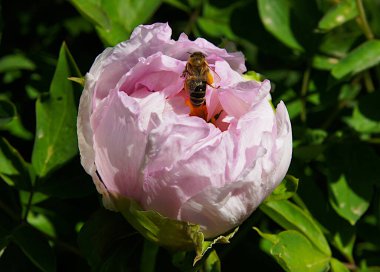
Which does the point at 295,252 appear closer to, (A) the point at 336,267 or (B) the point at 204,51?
(A) the point at 336,267

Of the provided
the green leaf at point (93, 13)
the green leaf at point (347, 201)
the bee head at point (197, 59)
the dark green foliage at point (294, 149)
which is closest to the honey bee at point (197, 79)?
the bee head at point (197, 59)

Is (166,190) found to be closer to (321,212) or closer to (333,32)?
(321,212)

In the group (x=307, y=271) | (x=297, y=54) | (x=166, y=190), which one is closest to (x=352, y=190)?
(x=307, y=271)

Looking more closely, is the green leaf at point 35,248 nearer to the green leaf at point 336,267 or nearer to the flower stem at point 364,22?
the green leaf at point 336,267

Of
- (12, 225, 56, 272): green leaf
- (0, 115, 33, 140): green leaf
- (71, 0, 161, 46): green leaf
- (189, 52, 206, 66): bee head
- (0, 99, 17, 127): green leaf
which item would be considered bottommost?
(0, 115, 33, 140): green leaf

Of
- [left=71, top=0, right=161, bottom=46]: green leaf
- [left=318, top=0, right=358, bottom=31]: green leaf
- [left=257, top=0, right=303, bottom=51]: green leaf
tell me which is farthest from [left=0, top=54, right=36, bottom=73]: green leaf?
[left=318, top=0, right=358, bottom=31]: green leaf

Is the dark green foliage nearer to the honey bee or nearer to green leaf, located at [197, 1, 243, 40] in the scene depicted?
green leaf, located at [197, 1, 243, 40]

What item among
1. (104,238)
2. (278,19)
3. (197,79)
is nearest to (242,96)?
(197,79)

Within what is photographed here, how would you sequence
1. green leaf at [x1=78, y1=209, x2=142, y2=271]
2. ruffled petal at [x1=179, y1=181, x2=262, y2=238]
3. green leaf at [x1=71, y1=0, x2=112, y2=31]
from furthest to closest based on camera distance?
green leaf at [x1=71, y1=0, x2=112, y2=31] < green leaf at [x1=78, y1=209, x2=142, y2=271] < ruffled petal at [x1=179, y1=181, x2=262, y2=238]
